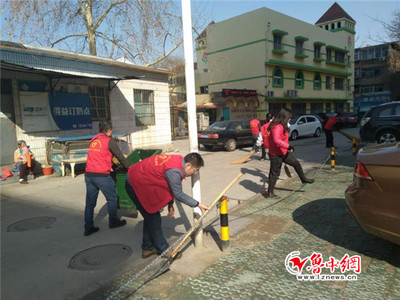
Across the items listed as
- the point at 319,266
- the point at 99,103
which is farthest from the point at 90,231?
the point at 99,103

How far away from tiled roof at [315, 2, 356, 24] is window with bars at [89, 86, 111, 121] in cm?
3613

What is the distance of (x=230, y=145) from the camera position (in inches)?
558

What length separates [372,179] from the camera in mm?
3090

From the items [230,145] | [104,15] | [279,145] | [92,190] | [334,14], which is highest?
[334,14]

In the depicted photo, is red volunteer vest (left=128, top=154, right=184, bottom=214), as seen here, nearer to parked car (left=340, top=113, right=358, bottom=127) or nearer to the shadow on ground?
the shadow on ground

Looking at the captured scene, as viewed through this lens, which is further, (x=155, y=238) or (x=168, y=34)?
(x=168, y=34)

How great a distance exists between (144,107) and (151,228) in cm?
1055

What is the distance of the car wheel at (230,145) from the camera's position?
14.1 metres

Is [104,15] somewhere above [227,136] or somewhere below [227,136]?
above

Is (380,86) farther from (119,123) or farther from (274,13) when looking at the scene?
(119,123)

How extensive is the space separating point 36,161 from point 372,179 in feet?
31.7

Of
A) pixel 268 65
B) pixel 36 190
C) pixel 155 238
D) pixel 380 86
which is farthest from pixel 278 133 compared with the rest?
pixel 380 86

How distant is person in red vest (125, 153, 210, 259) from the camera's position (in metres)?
3.15

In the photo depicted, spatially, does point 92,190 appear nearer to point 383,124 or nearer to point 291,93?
point 383,124
